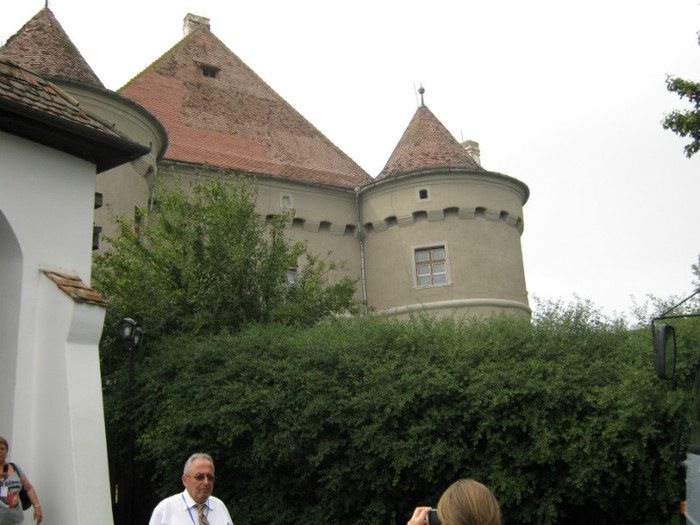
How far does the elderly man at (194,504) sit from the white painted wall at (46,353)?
10.6ft

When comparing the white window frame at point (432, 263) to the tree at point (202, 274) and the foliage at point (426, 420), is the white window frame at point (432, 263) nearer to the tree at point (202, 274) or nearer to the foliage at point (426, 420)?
the tree at point (202, 274)

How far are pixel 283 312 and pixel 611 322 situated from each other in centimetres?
622

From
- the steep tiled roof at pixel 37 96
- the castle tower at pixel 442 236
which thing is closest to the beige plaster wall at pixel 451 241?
the castle tower at pixel 442 236

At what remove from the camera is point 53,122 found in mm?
8406

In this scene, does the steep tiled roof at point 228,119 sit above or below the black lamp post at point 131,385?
above

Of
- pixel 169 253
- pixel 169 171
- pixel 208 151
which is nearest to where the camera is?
pixel 169 253

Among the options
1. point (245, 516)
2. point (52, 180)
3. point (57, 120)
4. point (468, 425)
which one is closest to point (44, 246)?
point (52, 180)

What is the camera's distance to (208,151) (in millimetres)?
22625

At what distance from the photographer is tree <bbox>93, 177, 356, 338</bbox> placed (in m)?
13.4

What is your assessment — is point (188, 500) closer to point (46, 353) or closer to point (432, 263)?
point (46, 353)

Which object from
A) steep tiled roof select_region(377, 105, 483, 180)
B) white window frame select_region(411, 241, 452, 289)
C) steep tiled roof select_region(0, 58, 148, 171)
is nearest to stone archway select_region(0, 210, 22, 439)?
steep tiled roof select_region(0, 58, 148, 171)

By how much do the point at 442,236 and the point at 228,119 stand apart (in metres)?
8.53

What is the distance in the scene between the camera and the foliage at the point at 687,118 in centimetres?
1275

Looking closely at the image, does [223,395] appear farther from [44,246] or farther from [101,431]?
[44,246]
